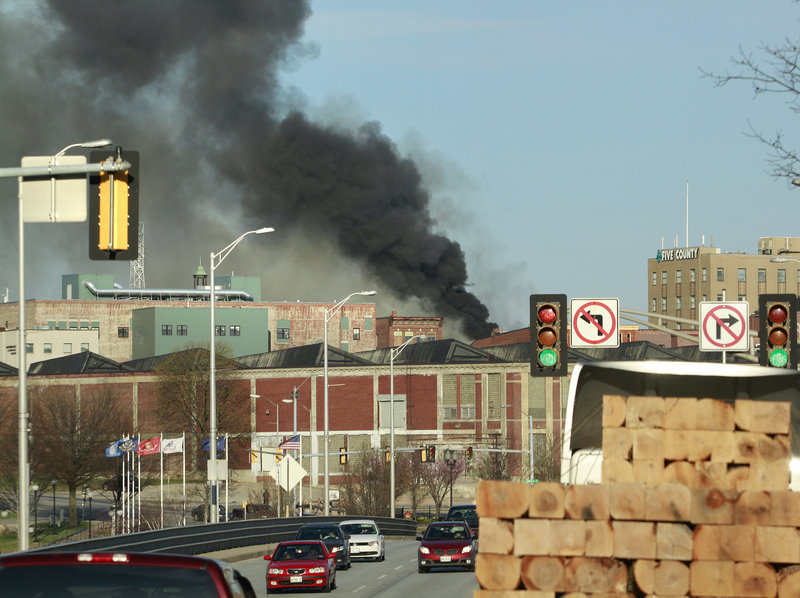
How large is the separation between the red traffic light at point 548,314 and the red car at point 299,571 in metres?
9.46

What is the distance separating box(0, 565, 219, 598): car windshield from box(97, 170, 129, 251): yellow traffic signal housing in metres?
8.45

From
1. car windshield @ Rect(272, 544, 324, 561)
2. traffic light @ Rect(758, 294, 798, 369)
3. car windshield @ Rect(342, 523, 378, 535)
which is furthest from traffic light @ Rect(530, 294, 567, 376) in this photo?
car windshield @ Rect(342, 523, 378, 535)

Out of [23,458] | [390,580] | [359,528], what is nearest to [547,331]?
[23,458]

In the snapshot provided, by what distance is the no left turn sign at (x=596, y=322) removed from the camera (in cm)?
2691

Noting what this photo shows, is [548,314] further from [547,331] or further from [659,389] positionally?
[659,389]

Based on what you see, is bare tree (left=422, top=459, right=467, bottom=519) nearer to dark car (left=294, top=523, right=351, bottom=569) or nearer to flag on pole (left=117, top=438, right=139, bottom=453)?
flag on pole (left=117, top=438, right=139, bottom=453)

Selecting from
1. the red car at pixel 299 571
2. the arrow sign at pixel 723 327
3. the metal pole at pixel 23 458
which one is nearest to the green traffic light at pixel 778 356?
the arrow sign at pixel 723 327

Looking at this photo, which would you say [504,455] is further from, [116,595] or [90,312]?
[116,595]

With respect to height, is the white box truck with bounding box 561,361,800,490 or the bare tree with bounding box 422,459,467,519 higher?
the white box truck with bounding box 561,361,800,490

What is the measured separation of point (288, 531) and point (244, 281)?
12227 centimetres

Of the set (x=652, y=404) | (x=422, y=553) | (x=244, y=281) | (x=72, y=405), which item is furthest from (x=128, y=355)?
(x=652, y=404)

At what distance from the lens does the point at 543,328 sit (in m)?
23.2

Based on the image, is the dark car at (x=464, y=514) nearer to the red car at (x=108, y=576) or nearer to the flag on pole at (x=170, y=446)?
the flag on pole at (x=170, y=446)

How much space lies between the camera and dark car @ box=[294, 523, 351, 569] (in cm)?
3628
